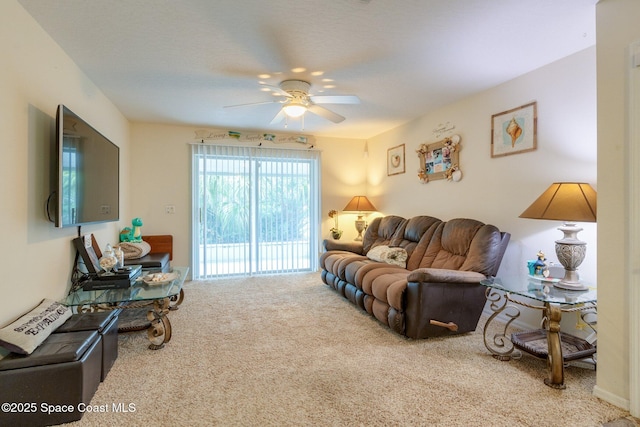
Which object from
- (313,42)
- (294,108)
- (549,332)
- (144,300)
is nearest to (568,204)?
(549,332)

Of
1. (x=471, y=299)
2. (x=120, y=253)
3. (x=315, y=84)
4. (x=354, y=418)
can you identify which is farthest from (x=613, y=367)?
(x=120, y=253)

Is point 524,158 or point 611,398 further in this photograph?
point 524,158

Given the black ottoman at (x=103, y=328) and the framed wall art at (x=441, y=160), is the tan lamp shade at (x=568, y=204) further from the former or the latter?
the black ottoman at (x=103, y=328)

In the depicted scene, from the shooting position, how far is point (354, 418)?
1.66 meters

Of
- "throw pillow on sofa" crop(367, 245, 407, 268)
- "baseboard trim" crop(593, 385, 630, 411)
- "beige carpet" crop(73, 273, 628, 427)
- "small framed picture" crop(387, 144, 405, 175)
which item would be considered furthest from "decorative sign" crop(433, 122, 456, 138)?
"baseboard trim" crop(593, 385, 630, 411)

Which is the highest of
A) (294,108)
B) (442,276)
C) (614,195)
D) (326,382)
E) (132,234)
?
(294,108)

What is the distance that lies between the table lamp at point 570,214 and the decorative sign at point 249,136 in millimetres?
3848

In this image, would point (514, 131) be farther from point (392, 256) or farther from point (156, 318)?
point (156, 318)

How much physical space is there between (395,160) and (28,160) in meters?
4.20

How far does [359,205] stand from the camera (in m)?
5.21

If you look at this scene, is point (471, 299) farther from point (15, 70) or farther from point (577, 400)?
point (15, 70)

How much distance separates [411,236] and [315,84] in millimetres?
2086

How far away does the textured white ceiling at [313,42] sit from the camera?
1.98 metres

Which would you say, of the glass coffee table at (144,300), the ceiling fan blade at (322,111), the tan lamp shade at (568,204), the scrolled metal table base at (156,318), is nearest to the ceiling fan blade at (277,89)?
the ceiling fan blade at (322,111)
